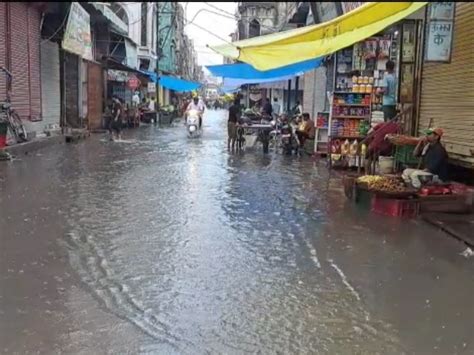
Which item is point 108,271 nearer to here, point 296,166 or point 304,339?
point 304,339

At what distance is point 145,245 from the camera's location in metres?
7.28

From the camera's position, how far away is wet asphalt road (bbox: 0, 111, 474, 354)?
14.9 feet

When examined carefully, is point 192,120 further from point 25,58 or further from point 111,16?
point 25,58

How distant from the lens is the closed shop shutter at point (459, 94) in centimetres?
1021

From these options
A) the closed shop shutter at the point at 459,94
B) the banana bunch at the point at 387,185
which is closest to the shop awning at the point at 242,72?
the closed shop shutter at the point at 459,94

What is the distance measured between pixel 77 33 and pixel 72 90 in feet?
25.2

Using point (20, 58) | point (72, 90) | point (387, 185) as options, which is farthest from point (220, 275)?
point (72, 90)

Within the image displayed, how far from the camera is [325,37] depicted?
8.86 m

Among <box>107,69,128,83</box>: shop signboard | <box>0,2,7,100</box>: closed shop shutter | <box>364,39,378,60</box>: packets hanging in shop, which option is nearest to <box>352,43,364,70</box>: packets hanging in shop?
<box>364,39,378,60</box>: packets hanging in shop

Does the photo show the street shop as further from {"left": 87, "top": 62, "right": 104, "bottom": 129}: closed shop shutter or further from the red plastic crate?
{"left": 87, "top": 62, "right": 104, "bottom": 129}: closed shop shutter

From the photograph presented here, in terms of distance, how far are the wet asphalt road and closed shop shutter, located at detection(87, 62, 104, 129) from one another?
1832cm

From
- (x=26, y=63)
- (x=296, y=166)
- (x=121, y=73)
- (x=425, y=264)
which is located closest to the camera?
(x=425, y=264)

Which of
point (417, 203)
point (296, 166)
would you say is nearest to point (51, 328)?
point (417, 203)

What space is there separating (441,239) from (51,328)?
5.32m
